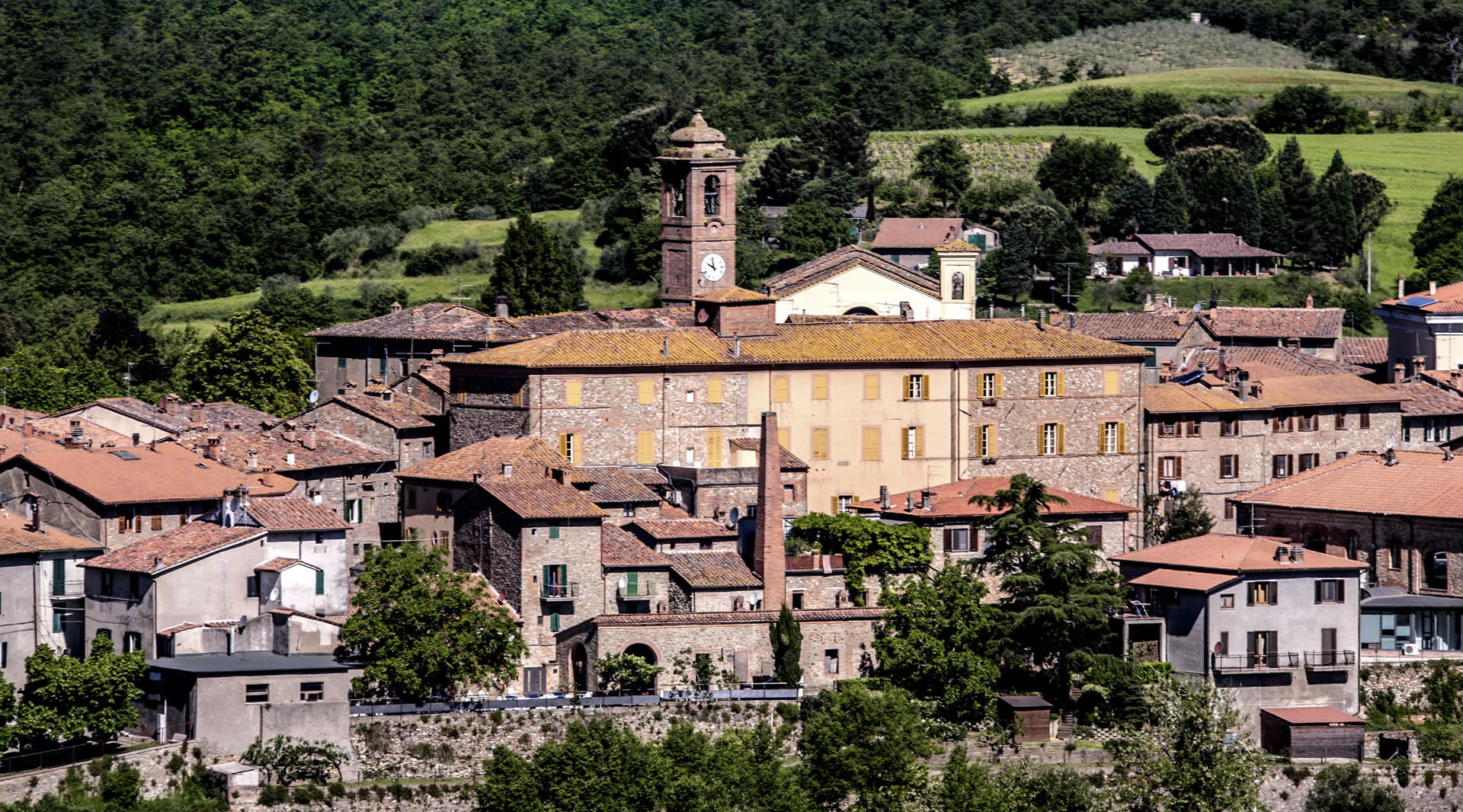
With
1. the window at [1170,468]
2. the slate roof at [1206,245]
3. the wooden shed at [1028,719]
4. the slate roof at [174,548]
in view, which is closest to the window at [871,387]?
the window at [1170,468]

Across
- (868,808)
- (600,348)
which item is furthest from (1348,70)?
(868,808)

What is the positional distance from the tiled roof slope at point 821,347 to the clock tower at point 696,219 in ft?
29.4

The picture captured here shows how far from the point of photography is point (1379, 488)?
237 feet

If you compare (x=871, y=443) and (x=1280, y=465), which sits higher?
(x=871, y=443)

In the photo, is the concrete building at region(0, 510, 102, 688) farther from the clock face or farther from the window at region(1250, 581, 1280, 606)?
the window at region(1250, 581, 1280, 606)

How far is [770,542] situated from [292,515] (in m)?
11.8

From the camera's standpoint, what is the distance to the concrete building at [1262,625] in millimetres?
64750

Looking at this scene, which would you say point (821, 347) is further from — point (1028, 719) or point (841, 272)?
point (1028, 719)

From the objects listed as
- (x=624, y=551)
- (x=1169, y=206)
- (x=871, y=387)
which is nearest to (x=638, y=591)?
(x=624, y=551)

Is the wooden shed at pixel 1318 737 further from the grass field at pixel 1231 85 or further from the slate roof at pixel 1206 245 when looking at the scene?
the grass field at pixel 1231 85

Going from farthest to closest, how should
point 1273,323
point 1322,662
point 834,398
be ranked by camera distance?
point 1273,323, point 834,398, point 1322,662

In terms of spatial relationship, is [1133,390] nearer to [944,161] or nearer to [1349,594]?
[1349,594]

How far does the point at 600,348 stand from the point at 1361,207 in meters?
63.4

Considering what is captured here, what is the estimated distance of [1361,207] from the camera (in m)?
125
